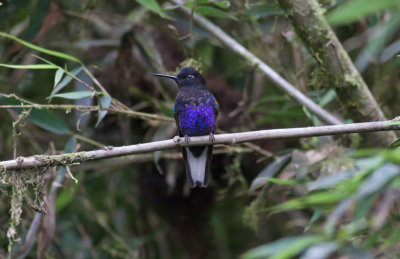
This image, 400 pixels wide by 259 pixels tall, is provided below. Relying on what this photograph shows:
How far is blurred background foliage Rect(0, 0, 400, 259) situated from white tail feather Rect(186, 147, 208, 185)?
0.68 feet

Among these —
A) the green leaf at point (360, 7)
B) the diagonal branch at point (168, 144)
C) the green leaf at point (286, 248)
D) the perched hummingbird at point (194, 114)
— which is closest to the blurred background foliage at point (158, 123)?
the perched hummingbird at point (194, 114)

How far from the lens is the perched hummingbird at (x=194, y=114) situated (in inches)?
132

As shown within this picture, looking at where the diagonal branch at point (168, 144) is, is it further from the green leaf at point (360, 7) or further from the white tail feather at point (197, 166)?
the green leaf at point (360, 7)

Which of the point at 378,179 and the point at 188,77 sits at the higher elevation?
the point at 188,77

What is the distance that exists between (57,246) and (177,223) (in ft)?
3.01

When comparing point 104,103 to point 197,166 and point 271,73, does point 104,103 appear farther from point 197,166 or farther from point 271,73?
point 271,73

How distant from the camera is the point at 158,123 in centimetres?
362

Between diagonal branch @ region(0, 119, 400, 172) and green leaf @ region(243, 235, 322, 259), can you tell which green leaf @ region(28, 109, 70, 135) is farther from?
green leaf @ region(243, 235, 322, 259)

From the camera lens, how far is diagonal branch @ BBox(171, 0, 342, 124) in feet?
10.4

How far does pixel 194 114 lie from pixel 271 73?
57cm

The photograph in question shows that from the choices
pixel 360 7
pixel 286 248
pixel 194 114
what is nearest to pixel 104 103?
pixel 194 114

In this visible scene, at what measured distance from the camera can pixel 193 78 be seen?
3.51 m

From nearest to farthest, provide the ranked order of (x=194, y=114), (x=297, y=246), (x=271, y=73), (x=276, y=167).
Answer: (x=297, y=246) < (x=276, y=167) < (x=271, y=73) < (x=194, y=114)

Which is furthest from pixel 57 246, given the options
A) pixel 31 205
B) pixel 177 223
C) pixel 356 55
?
pixel 356 55
